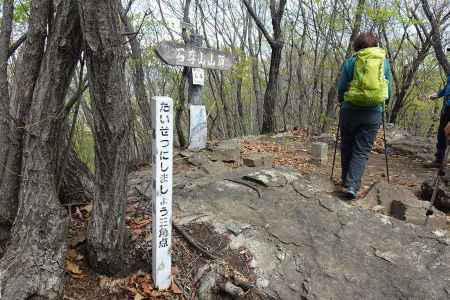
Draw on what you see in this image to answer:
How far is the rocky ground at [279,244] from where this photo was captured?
258 centimetres

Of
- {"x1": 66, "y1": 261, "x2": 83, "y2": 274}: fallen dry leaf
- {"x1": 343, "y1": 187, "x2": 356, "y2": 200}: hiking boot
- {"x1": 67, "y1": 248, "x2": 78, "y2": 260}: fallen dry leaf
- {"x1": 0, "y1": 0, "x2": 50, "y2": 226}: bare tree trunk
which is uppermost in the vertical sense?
{"x1": 0, "y1": 0, "x2": 50, "y2": 226}: bare tree trunk

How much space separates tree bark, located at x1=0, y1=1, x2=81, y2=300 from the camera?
2170mm

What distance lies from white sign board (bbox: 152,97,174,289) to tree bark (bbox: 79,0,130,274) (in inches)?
8.8

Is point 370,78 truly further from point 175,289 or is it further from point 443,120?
point 175,289

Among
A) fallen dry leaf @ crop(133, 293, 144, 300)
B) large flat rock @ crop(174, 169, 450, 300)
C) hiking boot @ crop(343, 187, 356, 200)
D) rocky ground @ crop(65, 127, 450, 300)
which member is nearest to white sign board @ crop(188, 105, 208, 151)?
rocky ground @ crop(65, 127, 450, 300)

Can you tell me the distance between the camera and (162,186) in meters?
2.32

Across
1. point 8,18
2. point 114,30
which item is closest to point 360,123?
point 114,30

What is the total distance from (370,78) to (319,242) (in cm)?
198

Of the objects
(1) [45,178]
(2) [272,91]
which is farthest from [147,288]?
(2) [272,91]

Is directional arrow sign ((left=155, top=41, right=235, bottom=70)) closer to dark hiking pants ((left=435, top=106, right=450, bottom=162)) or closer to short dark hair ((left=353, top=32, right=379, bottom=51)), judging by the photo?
short dark hair ((left=353, top=32, right=379, bottom=51))

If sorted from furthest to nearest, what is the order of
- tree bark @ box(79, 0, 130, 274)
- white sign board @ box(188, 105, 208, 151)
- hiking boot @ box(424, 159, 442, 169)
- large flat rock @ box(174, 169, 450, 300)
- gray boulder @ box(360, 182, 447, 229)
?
white sign board @ box(188, 105, 208, 151)
hiking boot @ box(424, 159, 442, 169)
gray boulder @ box(360, 182, 447, 229)
large flat rock @ box(174, 169, 450, 300)
tree bark @ box(79, 0, 130, 274)

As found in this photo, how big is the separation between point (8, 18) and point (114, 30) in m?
1.50

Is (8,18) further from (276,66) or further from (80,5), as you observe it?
(276,66)

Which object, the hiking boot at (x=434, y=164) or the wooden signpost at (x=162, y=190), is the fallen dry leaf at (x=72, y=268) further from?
the hiking boot at (x=434, y=164)
